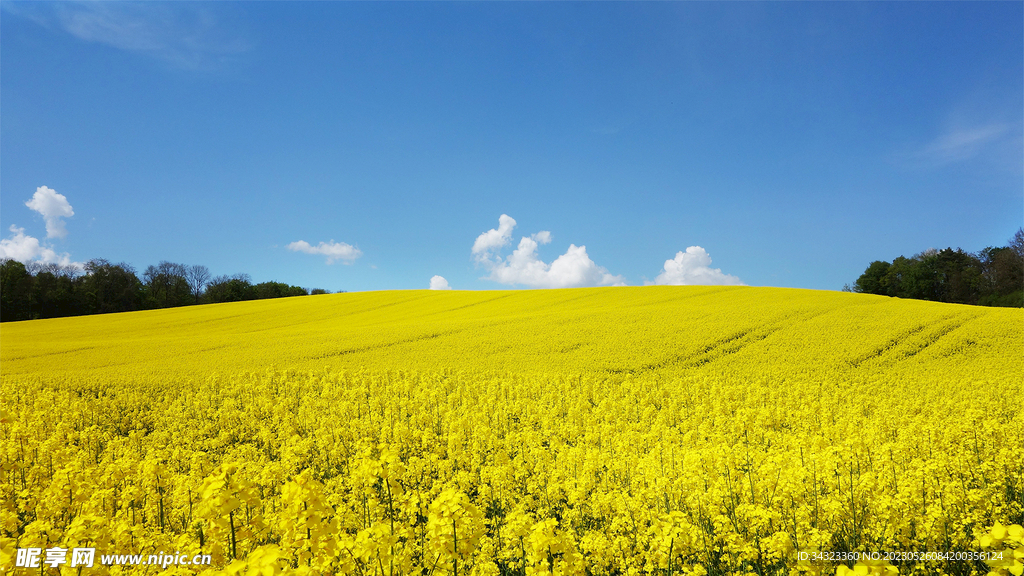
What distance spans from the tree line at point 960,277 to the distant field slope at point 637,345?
110 feet

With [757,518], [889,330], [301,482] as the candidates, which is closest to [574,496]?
[757,518]

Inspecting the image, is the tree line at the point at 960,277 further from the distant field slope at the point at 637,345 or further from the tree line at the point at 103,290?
the tree line at the point at 103,290

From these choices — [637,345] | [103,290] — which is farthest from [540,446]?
[103,290]

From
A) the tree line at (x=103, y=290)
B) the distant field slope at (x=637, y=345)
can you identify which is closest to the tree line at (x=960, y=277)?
the distant field slope at (x=637, y=345)

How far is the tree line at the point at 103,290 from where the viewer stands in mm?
45312

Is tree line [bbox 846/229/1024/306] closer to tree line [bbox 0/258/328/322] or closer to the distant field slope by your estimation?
the distant field slope

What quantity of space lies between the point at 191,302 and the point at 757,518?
73725 mm

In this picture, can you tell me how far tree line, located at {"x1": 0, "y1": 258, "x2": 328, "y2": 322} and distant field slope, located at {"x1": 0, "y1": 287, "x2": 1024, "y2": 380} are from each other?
22813mm

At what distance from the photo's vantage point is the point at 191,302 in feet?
201

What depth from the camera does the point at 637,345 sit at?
60.7 feet

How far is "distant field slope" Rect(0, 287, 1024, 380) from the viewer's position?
16.2 meters

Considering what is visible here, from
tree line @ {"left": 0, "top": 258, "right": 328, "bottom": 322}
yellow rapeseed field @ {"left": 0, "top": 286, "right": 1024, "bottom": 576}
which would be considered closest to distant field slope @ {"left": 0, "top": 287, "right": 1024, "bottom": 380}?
yellow rapeseed field @ {"left": 0, "top": 286, "right": 1024, "bottom": 576}

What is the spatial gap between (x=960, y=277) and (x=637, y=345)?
189 ft

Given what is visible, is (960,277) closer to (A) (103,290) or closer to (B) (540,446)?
(B) (540,446)
